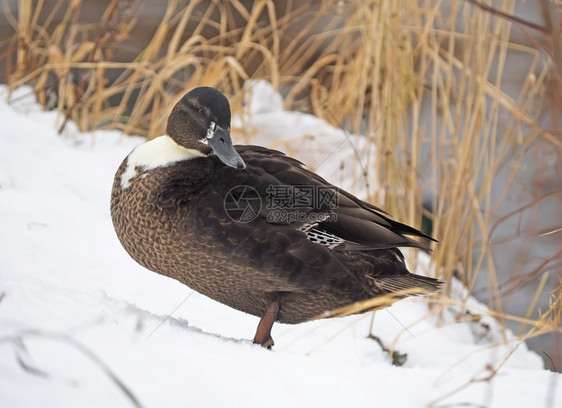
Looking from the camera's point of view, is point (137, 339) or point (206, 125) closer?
point (137, 339)

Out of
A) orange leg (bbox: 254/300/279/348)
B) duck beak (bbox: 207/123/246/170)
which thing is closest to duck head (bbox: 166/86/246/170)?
duck beak (bbox: 207/123/246/170)

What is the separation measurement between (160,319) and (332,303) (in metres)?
0.60

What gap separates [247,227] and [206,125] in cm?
34

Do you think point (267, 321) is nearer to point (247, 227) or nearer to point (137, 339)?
point (247, 227)

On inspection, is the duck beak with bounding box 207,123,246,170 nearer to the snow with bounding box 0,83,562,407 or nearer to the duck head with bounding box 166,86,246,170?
the duck head with bounding box 166,86,246,170

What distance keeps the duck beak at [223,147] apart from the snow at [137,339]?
0.45m

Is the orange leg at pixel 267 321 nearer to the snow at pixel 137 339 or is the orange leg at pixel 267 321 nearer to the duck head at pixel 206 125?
the snow at pixel 137 339

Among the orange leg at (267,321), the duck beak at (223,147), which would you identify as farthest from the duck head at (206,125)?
the orange leg at (267,321)

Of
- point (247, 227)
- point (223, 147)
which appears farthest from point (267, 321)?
point (223, 147)

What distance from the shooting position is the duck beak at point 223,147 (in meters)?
2.11

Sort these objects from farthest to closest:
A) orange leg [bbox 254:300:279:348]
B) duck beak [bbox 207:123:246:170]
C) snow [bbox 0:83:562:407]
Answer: orange leg [bbox 254:300:279:348], duck beak [bbox 207:123:246:170], snow [bbox 0:83:562:407]

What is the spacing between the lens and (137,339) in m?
1.57

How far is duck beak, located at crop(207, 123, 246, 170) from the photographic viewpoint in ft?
6.93

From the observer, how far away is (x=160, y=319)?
1909mm
